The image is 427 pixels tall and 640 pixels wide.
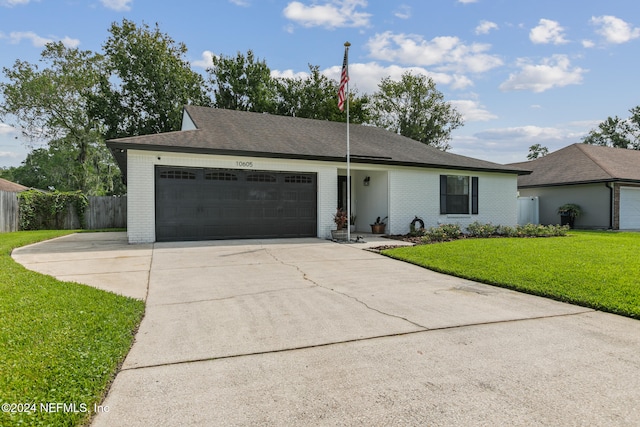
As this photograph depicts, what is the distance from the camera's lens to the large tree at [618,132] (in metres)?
40.4

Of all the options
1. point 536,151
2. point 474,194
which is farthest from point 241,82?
point 536,151

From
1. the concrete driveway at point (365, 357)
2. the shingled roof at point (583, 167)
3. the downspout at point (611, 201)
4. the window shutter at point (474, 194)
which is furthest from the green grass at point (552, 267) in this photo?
the shingled roof at point (583, 167)

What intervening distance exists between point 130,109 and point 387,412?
27492 mm

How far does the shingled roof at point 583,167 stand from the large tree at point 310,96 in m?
14.3

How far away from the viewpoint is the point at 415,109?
1422 inches

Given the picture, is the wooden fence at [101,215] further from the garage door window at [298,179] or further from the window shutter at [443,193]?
the window shutter at [443,193]

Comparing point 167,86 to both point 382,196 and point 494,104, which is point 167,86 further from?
point 494,104

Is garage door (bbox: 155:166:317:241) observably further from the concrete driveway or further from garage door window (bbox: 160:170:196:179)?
the concrete driveway

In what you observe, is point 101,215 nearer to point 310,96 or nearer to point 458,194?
point 310,96

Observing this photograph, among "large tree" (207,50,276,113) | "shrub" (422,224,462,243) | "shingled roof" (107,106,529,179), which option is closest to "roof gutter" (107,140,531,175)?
"shingled roof" (107,106,529,179)

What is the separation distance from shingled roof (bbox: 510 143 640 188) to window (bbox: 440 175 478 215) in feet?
23.9

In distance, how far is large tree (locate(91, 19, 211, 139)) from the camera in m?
24.3

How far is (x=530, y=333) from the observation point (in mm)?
3729

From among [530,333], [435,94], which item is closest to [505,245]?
[530,333]
